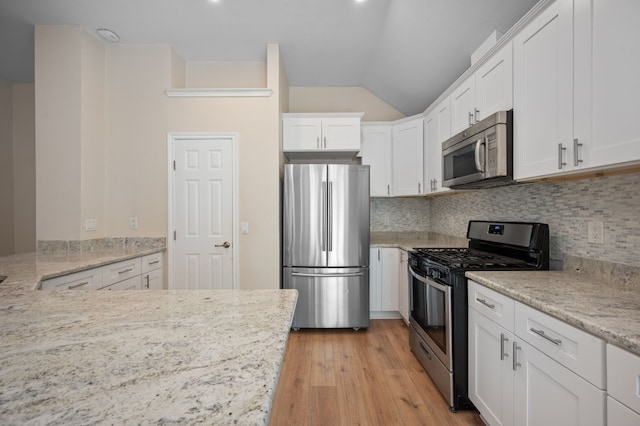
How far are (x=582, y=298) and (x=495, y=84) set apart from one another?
1382 millimetres

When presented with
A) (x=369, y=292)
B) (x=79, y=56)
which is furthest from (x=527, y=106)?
(x=79, y=56)

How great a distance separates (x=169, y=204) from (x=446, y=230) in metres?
3.05

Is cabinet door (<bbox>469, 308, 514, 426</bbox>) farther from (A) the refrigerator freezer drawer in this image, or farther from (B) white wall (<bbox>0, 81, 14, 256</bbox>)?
(B) white wall (<bbox>0, 81, 14, 256</bbox>)

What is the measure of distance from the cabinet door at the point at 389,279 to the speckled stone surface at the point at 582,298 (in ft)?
5.12

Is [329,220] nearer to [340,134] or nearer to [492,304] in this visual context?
[340,134]

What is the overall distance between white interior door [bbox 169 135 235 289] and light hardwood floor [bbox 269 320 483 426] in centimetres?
114

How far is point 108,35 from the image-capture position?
2.87m

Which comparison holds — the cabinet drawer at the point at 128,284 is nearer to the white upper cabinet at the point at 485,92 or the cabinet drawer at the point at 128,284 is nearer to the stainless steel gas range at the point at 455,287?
the stainless steel gas range at the point at 455,287

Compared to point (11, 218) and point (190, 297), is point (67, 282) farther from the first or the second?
point (11, 218)

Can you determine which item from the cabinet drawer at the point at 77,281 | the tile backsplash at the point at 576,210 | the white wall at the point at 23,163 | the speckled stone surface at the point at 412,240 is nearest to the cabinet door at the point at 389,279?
the speckled stone surface at the point at 412,240

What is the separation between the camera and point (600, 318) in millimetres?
1032

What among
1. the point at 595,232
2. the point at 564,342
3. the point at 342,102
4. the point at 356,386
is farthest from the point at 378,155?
the point at 564,342

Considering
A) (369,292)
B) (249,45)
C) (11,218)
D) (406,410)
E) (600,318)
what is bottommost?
(406,410)

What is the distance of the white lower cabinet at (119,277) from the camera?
6.25 feet
